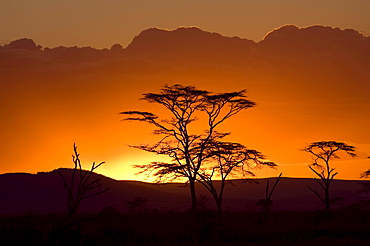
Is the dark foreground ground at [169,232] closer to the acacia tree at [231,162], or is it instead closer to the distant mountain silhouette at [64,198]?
the acacia tree at [231,162]

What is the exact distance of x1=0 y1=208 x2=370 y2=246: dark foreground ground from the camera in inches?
730

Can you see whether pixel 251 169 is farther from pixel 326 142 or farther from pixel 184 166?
pixel 326 142

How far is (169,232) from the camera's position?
31844 mm

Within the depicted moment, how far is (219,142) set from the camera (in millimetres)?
45469

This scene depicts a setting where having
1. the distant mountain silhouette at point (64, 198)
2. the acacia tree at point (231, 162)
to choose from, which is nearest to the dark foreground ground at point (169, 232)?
the acacia tree at point (231, 162)

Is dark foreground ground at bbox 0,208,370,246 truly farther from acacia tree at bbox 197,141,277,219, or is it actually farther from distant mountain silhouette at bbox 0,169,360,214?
distant mountain silhouette at bbox 0,169,360,214

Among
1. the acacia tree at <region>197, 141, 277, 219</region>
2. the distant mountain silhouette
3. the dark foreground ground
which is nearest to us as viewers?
the dark foreground ground

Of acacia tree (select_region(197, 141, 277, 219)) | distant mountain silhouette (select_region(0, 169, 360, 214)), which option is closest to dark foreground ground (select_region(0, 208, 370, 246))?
acacia tree (select_region(197, 141, 277, 219))

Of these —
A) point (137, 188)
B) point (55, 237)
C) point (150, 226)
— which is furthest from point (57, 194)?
point (55, 237)

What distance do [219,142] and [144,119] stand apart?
728cm

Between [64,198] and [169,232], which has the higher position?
[64,198]

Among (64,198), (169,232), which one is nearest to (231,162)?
(169,232)

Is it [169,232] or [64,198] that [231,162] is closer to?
[169,232]

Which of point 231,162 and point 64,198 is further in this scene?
point 64,198
